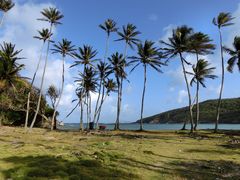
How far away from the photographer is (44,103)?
205 ft

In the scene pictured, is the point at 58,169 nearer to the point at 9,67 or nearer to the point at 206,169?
the point at 206,169

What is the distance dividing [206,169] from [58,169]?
6.65 m

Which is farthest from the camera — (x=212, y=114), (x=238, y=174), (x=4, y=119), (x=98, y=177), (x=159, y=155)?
(x=212, y=114)

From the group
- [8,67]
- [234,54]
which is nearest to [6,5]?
[8,67]

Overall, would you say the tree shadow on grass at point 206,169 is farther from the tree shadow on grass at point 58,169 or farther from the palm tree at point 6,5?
the palm tree at point 6,5

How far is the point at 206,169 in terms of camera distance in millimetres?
14672

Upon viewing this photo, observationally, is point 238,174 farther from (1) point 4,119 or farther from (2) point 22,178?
(1) point 4,119

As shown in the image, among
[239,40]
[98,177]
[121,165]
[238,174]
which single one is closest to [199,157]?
[238,174]

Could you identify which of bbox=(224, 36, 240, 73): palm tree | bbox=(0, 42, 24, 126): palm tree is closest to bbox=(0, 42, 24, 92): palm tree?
bbox=(0, 42, 24, 126): palm tree

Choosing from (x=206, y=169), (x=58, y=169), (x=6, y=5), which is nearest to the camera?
(x=58, y=169)

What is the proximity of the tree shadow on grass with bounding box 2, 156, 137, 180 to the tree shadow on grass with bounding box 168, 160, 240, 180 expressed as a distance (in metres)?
2.60

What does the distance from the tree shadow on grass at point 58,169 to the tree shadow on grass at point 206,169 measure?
2.60 m

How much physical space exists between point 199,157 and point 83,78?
39.8 metres

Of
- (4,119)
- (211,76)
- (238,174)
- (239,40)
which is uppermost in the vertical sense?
(239,40)
